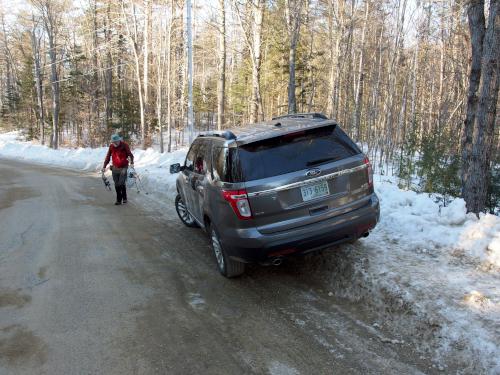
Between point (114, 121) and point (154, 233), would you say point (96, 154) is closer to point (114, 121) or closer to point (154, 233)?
point (114, 121)

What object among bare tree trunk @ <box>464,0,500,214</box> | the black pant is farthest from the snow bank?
bare tree trunk @ <box>464,0,500,214</box>

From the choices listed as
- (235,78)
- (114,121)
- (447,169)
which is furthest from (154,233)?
(235,78)

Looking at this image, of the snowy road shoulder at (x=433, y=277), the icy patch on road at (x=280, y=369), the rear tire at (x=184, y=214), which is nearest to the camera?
the icy patch on road at (x=280, y=369)

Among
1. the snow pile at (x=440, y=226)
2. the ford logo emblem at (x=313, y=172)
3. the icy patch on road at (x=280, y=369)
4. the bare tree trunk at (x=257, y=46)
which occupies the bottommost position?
the icy patch on road at (x=280, y=369)

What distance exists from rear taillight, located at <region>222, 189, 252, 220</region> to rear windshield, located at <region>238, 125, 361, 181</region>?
184 millimetres

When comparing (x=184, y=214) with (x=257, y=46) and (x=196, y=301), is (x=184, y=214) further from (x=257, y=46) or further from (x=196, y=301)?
(x=257, y=46)

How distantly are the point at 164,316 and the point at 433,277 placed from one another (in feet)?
9.88

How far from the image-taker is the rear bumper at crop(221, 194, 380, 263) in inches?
171

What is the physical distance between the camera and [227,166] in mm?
4637

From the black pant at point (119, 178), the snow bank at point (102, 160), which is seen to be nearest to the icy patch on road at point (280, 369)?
the black pant at point (119, 178)

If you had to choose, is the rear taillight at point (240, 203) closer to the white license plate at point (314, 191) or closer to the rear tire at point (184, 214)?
the white license plate at point (314, 191)

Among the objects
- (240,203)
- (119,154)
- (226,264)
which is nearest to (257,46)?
(119,154)

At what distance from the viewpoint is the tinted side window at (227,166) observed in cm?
449

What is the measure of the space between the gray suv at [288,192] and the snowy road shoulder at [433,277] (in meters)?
0.59
